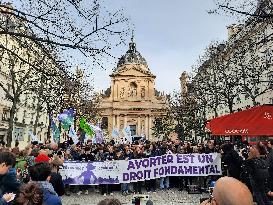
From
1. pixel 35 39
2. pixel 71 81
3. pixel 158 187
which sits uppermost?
pixel 35 39

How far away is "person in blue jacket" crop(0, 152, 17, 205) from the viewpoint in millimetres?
4551

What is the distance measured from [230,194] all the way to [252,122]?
15.8ft

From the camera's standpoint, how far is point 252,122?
22.9 ft

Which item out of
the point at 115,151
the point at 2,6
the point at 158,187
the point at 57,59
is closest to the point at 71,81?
the point at 57,59

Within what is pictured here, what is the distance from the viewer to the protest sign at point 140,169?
14.1 m

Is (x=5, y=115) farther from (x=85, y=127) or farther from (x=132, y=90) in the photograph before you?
(x=132, y=90)

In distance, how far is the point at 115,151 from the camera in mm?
15727

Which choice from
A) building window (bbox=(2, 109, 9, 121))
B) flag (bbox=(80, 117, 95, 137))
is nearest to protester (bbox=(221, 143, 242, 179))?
flag (bbox=(80, 117, 95, 137))

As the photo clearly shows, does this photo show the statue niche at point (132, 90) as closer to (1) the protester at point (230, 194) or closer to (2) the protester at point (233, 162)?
(2) the protester at point (233, 162)

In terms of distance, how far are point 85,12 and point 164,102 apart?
275 ft

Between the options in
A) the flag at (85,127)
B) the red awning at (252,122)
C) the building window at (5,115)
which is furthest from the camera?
the building window at (5,115)

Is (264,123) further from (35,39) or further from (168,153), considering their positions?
(168,153)

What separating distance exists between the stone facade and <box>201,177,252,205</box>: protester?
285ft

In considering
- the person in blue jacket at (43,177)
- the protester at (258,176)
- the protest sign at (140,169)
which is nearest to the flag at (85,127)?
the protest sign at (140,169)
